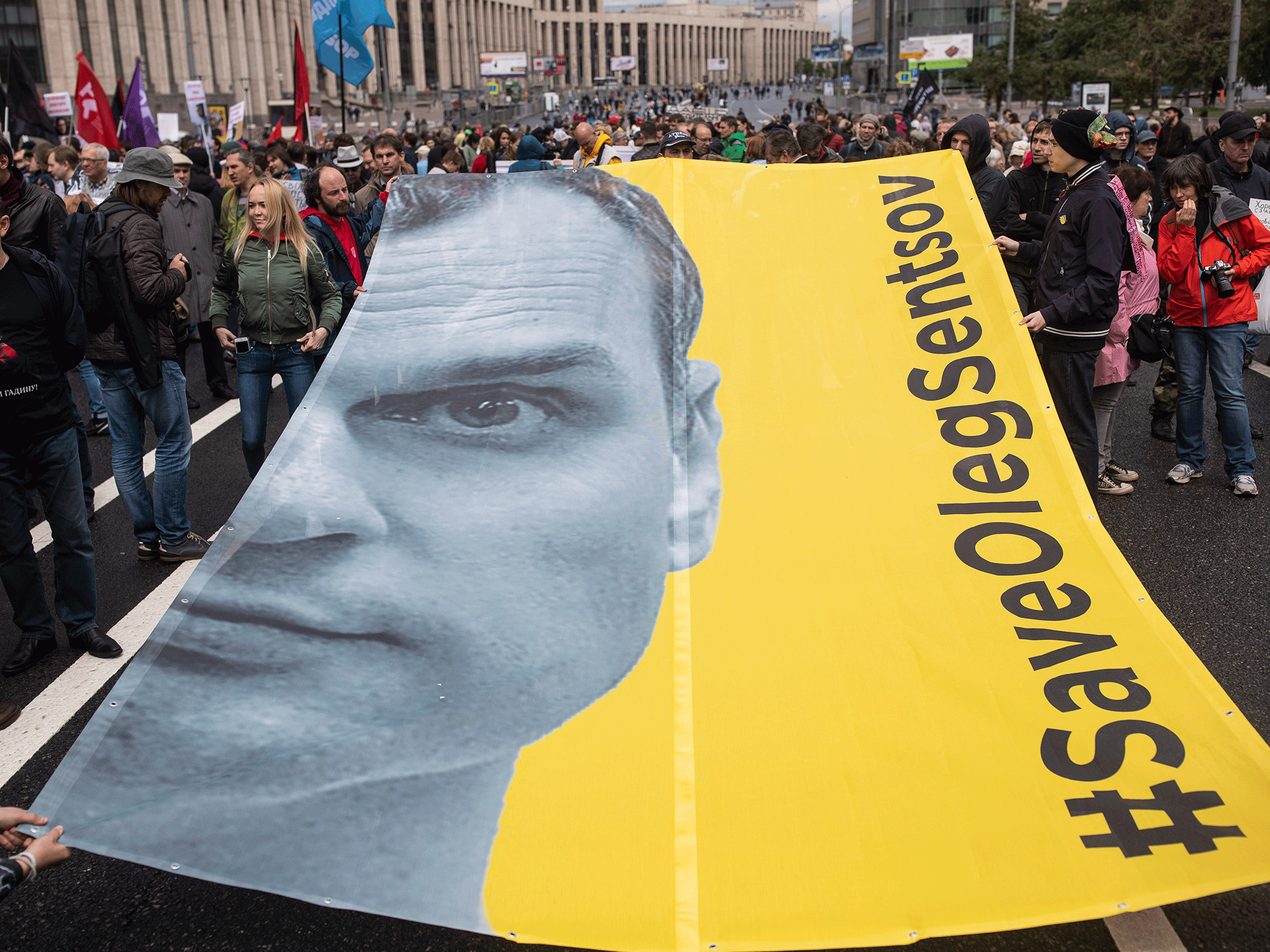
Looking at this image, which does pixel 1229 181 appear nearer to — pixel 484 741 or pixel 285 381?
pixel 285 381

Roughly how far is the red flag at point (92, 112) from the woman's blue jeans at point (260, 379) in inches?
389

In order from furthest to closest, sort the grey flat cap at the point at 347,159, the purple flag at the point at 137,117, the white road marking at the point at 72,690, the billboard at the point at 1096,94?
the billboard at the point at 1096,94
the purple flag at the point at 137,117
the grey flat cap at the point at 347,159
the white road marking at the point at 72,690

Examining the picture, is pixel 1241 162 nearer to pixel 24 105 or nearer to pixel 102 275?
pixel 102 275

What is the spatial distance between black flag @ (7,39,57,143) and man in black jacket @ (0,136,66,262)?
340 inches

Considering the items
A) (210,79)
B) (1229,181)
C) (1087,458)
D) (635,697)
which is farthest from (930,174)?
(210,79)

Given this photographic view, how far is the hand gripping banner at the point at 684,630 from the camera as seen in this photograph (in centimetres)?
253

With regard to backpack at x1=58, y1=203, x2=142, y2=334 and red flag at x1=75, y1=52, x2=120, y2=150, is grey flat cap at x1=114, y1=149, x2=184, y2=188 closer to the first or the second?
backpack at x1=58, y1=203, x2=142, y2=334

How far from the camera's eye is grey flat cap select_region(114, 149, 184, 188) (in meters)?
4.96

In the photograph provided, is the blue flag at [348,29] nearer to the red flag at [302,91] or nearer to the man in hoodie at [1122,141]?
the red flag at [302,91]

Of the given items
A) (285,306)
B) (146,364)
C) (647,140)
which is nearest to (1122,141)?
(285,306)

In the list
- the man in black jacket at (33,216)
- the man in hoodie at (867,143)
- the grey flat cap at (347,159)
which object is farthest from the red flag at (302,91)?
the man in black jacket at (33,216)

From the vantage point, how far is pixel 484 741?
2.86 m

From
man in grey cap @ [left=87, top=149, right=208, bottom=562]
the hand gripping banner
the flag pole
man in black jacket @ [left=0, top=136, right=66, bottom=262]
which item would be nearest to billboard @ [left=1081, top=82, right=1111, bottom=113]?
the flag pole

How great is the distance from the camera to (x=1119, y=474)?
6.19 metres
